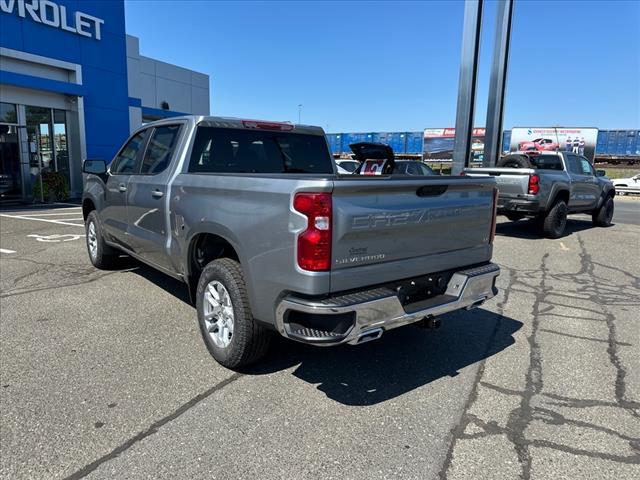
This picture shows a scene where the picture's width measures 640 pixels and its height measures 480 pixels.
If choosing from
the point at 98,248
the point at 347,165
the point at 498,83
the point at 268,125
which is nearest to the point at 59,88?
the point at 347,165

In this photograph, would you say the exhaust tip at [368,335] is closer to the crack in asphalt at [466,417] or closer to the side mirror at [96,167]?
the crack in asphalt at [466,417]

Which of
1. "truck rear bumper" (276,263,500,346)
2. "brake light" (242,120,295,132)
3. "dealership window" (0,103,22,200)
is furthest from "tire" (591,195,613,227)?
"dealership window" (0,103,22,200)

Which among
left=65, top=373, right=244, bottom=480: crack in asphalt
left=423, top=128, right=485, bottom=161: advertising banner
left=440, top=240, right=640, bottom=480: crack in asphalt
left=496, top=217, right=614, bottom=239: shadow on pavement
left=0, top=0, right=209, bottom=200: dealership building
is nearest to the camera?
left=65, top=373, right=244, bottom=480: crack in asphalt

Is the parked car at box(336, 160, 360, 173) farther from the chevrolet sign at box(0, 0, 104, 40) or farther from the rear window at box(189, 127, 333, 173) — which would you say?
the rear window at box(189, 127, 333, 173)

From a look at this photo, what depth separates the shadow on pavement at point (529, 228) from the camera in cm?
1089

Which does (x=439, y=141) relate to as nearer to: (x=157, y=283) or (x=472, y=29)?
(x=472, y=29)

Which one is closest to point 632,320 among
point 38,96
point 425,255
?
point 425,255

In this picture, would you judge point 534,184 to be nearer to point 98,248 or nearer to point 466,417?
point 466,417

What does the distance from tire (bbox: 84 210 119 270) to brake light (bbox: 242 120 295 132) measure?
277 cm

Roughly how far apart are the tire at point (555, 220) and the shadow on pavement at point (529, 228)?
0.88 ft

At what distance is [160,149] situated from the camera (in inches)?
187

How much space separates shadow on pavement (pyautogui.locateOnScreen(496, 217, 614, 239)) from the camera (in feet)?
35.7

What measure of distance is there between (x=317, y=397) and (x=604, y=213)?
39.0ft

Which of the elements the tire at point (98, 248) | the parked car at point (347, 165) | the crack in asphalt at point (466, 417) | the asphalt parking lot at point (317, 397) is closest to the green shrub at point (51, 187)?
the parked car at point (347, 165)
